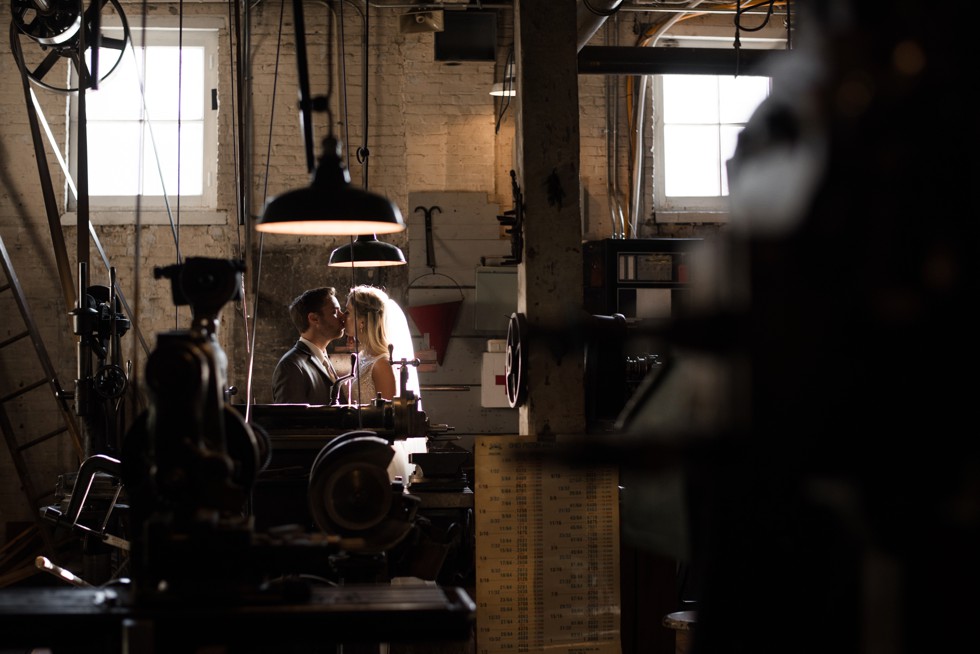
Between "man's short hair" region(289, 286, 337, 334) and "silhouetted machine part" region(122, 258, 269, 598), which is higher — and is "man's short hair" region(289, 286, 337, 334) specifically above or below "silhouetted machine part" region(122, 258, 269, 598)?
above

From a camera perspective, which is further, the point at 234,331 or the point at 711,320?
the point at 234,331

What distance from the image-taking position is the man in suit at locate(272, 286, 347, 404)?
435cm

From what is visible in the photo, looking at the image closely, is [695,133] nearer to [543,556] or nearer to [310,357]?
[310,357]

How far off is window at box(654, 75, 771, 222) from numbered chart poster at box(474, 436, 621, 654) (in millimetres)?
3651

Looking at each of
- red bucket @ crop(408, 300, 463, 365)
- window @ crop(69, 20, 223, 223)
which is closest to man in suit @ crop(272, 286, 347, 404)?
red bucket @ crop(408, 300, 463, 365)

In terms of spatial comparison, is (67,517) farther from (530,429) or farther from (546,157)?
(546,157)

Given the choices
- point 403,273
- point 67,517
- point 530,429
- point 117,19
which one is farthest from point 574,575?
point 117,19

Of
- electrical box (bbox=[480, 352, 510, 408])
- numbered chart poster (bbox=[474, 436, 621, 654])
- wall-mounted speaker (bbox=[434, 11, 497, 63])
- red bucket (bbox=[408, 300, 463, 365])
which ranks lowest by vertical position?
numbered chart poster (bbox=[474, 436, 621, 654])

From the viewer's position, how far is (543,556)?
3279 mm

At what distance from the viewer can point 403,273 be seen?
20.4ft

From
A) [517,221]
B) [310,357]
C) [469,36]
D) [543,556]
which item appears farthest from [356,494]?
[469,36]

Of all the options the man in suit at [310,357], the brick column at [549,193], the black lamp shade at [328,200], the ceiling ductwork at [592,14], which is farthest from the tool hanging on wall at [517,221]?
the man in suit at [310,357]

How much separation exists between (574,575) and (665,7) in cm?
408

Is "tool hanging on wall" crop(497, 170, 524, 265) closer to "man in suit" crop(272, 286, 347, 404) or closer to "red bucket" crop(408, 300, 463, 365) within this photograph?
"man in suit" crop(272, 286, 347, 404)
